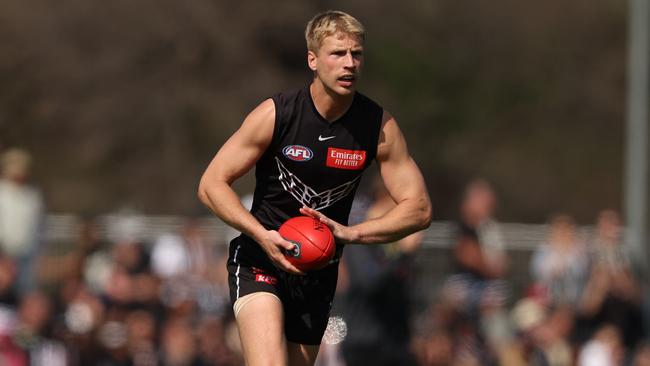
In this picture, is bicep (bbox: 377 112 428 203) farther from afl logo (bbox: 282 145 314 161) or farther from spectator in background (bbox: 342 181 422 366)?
spectator in background (bbox: 342 181 422 366)

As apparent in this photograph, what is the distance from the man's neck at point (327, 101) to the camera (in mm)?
7891

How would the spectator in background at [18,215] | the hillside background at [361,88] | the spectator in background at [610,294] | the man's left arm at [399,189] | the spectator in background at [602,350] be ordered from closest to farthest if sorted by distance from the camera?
1. the man's left arm at [399,189]
2. the spectator in background at [18,215]
3. the spectator in background at [602,350]
4. the spectator in background at [610,294]
5. the hillside background at [361,88]

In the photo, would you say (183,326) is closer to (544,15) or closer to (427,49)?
(427,49)

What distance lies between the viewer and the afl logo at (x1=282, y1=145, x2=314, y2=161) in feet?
25.7

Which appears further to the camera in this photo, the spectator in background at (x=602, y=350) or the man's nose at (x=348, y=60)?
the spectator in background at (x=602, y=350)

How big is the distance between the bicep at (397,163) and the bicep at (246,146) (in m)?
0.68

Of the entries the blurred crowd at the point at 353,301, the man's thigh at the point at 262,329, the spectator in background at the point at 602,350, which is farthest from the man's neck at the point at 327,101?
the spectator in background at the point at 602,350

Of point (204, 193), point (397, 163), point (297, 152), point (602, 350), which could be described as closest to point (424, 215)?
point (397, 163)

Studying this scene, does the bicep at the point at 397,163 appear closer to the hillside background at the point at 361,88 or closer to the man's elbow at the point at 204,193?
the man's elbow at the point at 204,193

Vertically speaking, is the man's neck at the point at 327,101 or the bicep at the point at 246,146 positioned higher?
the man's neck at the point at 327,101

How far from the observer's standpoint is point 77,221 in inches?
691

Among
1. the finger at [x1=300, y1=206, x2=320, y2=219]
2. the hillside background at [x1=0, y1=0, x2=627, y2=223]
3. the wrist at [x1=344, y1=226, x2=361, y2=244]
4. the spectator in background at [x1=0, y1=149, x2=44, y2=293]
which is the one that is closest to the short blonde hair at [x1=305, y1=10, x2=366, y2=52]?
the finger at [x1=300, y1=206, x2=320, y2=219]

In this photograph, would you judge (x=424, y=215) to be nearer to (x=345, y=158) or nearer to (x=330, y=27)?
(x=345, y=158)

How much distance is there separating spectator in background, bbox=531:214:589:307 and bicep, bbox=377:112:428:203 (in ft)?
24.8
